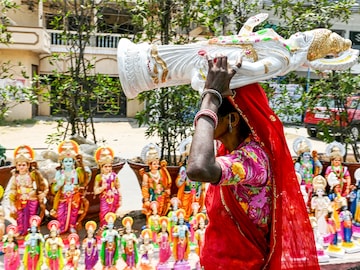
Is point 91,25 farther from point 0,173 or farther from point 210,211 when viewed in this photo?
point 210,211

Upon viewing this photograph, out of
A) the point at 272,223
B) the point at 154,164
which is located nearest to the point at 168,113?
the point at 154,164

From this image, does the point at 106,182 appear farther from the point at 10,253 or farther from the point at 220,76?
the point at 220,76

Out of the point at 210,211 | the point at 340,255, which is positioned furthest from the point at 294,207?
the point at 340,255

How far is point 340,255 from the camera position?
12.2ft

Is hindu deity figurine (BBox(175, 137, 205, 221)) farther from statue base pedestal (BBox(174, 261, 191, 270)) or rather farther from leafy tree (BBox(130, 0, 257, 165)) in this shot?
statue base pedestal (BBox(174, 261, 191, 270))

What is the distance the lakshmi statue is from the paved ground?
0.68 m

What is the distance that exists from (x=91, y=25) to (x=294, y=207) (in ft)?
13.0

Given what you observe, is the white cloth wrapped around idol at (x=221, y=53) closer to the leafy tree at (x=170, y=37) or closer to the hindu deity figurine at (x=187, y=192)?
the hindu deity figurine at (x=187, y=192)

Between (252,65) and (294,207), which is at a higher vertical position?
(252,65)

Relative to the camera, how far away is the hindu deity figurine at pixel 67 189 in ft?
12.3

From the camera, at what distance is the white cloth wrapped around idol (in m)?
1.78

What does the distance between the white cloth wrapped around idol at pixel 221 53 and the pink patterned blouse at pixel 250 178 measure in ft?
0.95

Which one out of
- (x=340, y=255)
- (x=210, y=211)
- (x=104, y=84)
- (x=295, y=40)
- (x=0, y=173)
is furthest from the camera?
(x=104, y=84)

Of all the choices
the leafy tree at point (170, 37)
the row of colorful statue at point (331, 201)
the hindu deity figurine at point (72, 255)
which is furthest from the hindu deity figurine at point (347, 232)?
the hindu deity figurine at point (72, 255)
